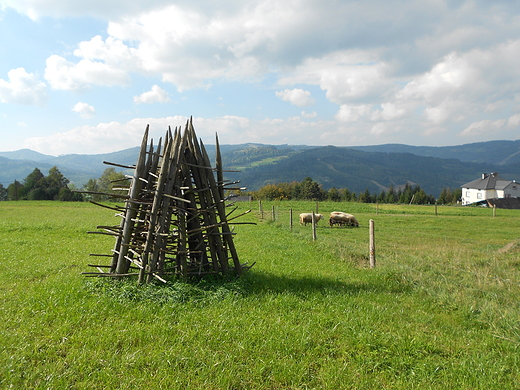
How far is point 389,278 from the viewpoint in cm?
980

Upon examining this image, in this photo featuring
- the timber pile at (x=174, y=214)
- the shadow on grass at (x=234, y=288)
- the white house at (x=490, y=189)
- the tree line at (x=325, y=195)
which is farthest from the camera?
the white house at (x=490, y=189)

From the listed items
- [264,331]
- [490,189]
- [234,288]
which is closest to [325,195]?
[490,189]

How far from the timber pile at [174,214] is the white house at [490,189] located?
13789 centimetres

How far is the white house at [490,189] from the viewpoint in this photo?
396 feet

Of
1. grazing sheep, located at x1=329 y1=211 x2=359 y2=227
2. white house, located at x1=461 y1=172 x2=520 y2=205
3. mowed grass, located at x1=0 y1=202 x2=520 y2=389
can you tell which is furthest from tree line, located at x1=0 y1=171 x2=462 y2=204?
mowed grass, located at x1=0 y1=202 x2=520 y2=389

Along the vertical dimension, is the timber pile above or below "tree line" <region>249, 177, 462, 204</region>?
above

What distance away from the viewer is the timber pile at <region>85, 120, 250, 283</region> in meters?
7.94

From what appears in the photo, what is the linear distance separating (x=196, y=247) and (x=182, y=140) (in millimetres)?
2711

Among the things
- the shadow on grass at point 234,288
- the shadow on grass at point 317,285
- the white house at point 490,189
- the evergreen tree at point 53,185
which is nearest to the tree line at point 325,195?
the white house at point 490,189

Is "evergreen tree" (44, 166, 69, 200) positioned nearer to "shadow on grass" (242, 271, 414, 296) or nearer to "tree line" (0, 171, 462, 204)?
"tree line" (0, 171, 462, 204)

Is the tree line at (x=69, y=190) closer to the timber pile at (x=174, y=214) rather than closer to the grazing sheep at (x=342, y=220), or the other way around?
the grazing sheep at (x=342, y=220)

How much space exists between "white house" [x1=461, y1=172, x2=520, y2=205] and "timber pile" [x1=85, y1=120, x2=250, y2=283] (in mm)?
137889

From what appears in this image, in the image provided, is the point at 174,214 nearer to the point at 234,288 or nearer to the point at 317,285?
the point at 234,288

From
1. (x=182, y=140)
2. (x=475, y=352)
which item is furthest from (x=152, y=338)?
(x=475, y=352)
